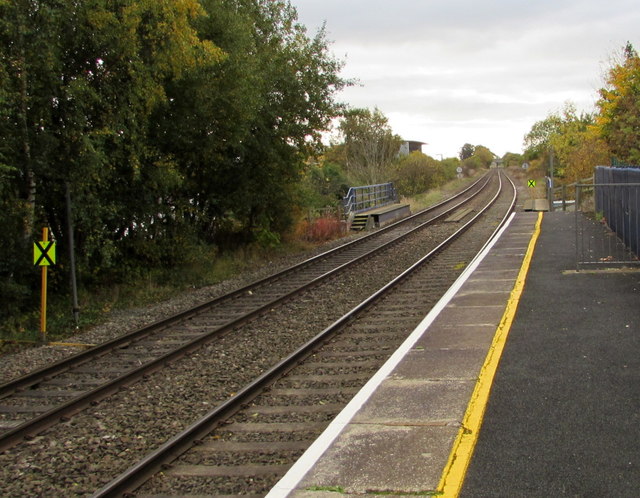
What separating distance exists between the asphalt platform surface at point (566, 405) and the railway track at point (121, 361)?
4.30 metres

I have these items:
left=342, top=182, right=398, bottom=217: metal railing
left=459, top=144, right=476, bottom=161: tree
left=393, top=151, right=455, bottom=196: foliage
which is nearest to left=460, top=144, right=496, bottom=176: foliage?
left=459, top=144, right=476, bottom=161: tree

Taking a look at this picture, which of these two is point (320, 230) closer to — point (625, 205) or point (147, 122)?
point (147, 122)

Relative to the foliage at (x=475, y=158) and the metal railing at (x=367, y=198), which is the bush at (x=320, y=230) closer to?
the metal railing at (x=367, y=198)

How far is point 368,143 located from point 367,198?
54.8 ft

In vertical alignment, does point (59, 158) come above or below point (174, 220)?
above

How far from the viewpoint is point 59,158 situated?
12.2m

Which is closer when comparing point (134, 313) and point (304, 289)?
point (134, 313)

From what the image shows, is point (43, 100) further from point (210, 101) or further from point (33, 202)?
point (210, 101)

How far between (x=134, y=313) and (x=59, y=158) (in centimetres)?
321

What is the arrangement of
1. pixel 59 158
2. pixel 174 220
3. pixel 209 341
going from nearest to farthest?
pixel 209 341, pixel 59 158, pixel 174 220

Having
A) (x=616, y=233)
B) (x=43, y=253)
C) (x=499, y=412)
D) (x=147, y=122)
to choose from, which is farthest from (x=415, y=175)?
(x=499, y=412)

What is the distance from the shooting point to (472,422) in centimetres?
532

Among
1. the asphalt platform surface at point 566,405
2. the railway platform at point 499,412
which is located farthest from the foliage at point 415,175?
the railway platform at point 499,412

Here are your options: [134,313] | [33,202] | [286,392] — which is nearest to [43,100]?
[33,202]
